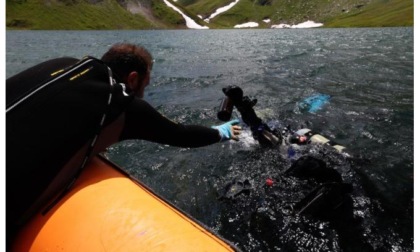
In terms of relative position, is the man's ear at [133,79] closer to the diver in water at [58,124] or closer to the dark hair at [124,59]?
the dark hair at [124,59]

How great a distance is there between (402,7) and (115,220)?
181138mm

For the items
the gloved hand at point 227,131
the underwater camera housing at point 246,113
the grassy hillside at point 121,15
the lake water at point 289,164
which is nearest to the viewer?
the gloved hand at point 227,131

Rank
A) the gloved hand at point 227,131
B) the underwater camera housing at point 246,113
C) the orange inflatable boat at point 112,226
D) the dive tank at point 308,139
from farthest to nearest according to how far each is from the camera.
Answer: the dive tank at point 308,139 < the underwater camera housing at point 246,113 < the gloved hand at point 227,131 < the orange inflatable boat at point 112,226

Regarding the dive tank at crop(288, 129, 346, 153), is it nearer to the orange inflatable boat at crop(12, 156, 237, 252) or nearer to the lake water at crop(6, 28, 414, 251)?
the lake water at crop(6, 28, 414, 251)

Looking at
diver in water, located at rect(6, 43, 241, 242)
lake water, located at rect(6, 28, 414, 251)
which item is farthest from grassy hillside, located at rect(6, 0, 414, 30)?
diver in water, located at rect(6, 43, 241, 242)

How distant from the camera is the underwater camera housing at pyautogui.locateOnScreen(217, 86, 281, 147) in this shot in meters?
6.60

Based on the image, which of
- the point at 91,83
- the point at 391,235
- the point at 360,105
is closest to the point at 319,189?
the point at 391,235

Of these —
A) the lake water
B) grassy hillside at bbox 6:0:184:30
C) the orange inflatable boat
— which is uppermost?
the orange inflatable boat

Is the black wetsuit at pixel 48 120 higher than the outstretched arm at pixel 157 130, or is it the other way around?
the black wetsuit at pixel 48 120

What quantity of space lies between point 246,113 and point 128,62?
13.7ft

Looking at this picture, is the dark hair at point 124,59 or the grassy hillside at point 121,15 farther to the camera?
the grassy hillside at point 121,15

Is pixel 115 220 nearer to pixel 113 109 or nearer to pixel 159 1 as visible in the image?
pixel 113 109

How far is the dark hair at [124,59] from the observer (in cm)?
391

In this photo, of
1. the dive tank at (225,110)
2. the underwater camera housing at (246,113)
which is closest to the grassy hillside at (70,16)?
the underwater camera housing at (246,113)
